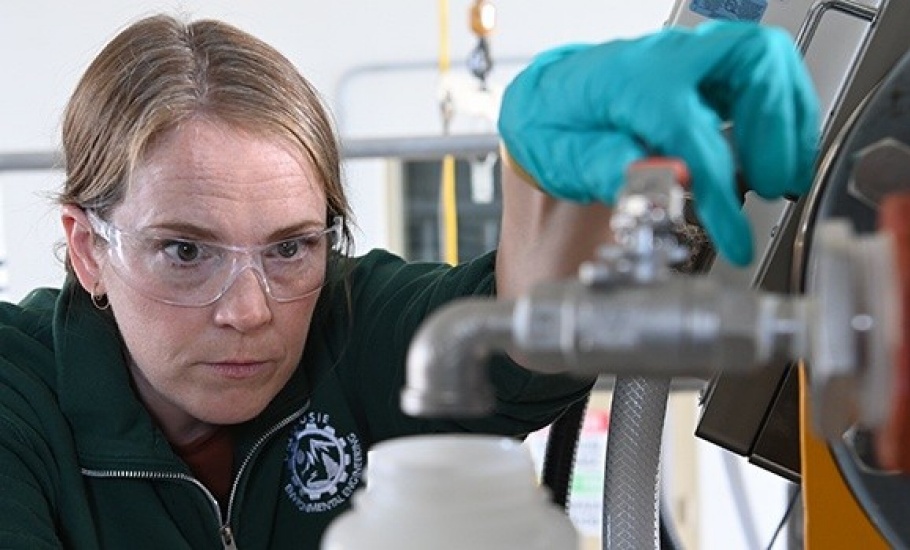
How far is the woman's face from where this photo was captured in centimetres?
120

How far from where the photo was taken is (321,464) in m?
1.35

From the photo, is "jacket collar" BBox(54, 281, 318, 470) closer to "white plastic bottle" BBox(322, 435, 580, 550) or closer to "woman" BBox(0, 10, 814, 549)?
"woman" BBox(0, 10, 814, 549)

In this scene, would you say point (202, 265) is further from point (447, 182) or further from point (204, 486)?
point (447, 182)

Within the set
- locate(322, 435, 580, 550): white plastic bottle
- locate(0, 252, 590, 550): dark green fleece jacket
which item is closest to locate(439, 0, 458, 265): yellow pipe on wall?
locate(0, 252, 590, 550): dark green fleece jacket

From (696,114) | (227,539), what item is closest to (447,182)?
(227,539)

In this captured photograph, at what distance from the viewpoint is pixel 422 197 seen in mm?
4465

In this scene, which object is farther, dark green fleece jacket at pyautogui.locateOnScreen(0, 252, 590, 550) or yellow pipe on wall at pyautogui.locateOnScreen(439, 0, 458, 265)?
yellow pipe on wall at pyautogui.locateOnScreen(439, 0, 458, 265)

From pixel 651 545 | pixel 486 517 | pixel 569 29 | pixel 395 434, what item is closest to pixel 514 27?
pixel 569 29

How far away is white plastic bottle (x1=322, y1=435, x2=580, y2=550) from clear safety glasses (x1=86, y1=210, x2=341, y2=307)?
59cm

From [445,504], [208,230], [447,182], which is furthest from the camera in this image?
[447,182]

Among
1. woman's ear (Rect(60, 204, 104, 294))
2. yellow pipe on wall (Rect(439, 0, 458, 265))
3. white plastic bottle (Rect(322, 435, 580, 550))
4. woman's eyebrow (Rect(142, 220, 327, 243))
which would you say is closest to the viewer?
white plastic bottle (Rect(322, 435, 580, 550))

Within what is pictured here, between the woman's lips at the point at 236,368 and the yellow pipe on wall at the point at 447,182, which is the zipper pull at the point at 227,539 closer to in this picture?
the woman's lips at the point at 236,368

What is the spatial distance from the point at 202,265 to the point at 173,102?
0.50 feet

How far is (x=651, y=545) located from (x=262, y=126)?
1.72 ft
